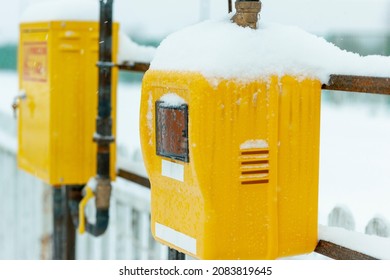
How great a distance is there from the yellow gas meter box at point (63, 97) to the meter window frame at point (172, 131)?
1078mm

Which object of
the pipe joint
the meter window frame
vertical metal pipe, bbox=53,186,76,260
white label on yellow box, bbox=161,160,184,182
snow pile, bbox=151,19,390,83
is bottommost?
vertical metal pipe, bbox=53,186,76,260

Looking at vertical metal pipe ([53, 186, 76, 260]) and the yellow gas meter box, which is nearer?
the yellow gas meter box

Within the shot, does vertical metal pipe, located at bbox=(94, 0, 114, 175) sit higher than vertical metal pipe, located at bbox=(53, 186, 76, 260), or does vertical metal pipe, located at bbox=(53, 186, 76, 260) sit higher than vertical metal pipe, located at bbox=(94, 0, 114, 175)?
vertical metal pipe, located at bbox=(94, 0, 114, 175)

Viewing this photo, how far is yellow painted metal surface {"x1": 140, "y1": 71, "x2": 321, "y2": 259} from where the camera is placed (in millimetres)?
1721

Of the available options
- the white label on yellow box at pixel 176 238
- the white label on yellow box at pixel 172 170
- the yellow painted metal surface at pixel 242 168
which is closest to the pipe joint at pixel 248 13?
the yellow painted metal surface at pixel 242 168

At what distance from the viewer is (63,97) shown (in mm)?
2912

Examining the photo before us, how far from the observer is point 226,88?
5.61 feet

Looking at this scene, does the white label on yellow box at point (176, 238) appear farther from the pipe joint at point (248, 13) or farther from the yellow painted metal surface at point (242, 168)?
the pipe joint at point (248, 13)

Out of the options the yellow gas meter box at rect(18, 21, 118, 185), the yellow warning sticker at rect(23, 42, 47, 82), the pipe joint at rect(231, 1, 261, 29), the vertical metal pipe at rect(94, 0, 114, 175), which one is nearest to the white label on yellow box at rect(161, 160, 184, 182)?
the pipe joint at rect(231, 1, 261, 29)

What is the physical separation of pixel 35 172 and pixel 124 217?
49 centimetres

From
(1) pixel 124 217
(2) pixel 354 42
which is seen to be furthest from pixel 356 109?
(1) pixel 124 217

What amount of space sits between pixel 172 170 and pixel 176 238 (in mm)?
182

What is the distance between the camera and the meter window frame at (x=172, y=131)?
179 cm

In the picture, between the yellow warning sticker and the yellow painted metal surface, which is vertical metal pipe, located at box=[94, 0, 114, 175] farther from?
the yellow painted metal surface
